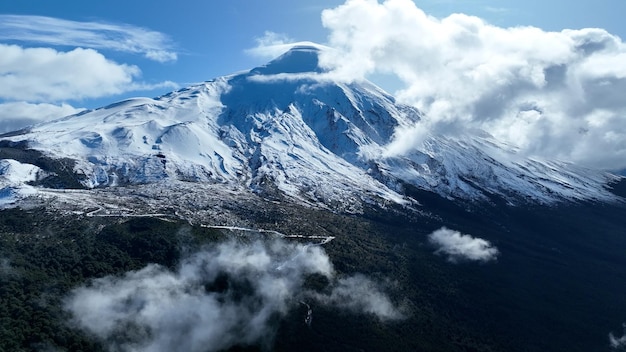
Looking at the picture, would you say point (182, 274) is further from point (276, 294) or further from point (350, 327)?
point (350, 327)

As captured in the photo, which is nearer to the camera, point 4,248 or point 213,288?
point 4,248

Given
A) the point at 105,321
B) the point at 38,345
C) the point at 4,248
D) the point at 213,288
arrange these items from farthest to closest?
1. the point at 213,288
2. the point at 4,248
3. the point at 105,321
4. the point at 38,345

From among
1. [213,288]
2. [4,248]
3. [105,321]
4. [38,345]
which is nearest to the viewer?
[38,345]

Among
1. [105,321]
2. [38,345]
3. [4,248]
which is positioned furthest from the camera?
[4,248]

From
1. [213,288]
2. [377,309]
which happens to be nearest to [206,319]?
[213,288]

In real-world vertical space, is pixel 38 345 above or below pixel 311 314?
below

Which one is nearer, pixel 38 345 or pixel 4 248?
pixel 38 345

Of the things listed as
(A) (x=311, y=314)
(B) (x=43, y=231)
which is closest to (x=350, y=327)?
(A) (x=311, y=314)

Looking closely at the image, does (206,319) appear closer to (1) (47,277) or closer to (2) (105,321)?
(2) (105,321)

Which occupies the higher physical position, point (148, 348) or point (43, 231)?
point (43, 231)
